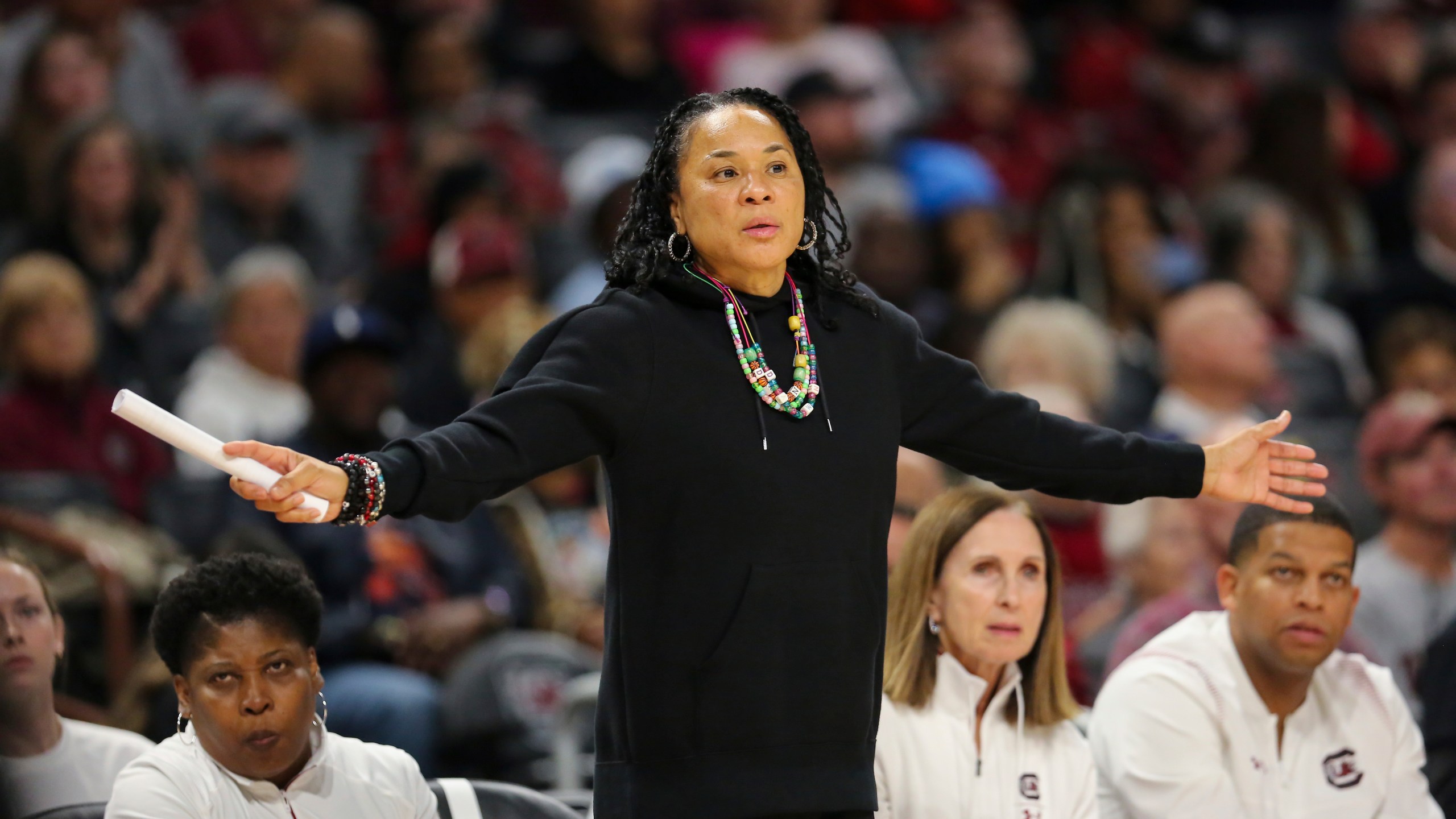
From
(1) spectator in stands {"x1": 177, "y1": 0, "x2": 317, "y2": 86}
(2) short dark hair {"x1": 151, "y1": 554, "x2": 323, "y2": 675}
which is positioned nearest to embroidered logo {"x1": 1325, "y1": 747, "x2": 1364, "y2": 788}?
(2) short dark hair {"x1": 151, "y1": 554, "x2": 323, "y2": 675}

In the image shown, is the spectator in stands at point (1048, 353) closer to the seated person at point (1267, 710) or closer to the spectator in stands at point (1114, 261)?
the spectator in stands at point (1114, 261)

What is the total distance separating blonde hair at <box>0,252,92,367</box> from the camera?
602 centimetres

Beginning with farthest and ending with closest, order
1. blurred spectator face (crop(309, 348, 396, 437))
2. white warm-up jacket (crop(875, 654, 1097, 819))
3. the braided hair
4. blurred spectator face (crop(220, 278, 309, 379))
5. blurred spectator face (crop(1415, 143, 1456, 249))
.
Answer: blurred spectator face (crop(1415, 143, 1456, 249))
blurred spectator face (crop(220, 278, 309, 379))
blurred spectator face (crop(309, 348, 396, 437))
white warm-up jacket (crop(875, 654, 1097, 819))
the braided hair

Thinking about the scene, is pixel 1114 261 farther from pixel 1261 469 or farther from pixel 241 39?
pixel 1261 469

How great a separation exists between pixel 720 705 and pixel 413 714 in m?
2.67

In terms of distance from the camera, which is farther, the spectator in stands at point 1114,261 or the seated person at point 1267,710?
the spectator in stands at point 1114,261

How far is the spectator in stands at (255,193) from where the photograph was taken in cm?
749

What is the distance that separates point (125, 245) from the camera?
22.8 ft

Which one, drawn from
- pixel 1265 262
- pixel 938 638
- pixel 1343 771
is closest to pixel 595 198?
pixel 1265 262

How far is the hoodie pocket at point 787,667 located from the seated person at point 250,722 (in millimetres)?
1000

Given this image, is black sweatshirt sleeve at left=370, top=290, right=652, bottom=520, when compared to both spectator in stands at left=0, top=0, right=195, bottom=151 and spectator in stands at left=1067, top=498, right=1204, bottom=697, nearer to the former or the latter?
spectator in stands at left=1067, top=498, right=1204, bottom=697

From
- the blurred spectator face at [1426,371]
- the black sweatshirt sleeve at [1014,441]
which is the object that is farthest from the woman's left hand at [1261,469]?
the blurred spectator face at [1426,371]

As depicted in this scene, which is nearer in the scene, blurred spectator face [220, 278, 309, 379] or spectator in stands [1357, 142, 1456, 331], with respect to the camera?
blurred spectator face [220, 278, 309, 379]

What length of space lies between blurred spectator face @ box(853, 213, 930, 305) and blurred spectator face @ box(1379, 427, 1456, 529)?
2327 mm
